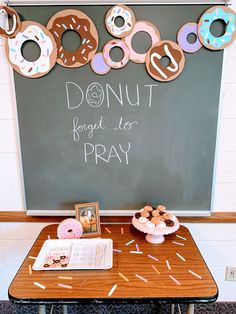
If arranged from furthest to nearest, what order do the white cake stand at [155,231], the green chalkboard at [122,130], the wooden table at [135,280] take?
the green chalkboard at [122,130] → the white cake stand at [155,231] → the wooden table at [135,280]

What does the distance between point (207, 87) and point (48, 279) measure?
1.26 meters

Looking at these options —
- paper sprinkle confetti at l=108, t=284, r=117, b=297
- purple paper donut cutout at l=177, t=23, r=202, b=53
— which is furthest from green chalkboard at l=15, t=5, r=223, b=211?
paper sprinkle confetti at l=108, t=284, r=117, b=297

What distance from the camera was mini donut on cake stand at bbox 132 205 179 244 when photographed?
1383 mm

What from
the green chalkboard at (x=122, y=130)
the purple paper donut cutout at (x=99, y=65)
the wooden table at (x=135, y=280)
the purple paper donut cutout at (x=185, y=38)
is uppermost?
the purple paper donut cutout at (x=185, y=38)

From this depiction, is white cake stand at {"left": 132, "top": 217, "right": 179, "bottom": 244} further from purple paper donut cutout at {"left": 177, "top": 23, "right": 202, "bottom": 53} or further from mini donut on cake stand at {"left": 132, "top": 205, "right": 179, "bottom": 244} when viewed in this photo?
purple paper donut cutout at {"left": 177, "top": 23, "right": 202, "bottom": 53}

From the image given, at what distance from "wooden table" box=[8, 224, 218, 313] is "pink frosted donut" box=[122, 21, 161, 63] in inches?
39.1

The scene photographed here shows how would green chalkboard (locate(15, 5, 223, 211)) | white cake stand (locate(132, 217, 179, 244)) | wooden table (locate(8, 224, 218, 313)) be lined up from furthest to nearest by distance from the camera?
green chalkboard (locate(15, 5, 223, 211)) < white cake stand (locate(132, 217, 179, 244)) < wooden table (locate(8, 224, 218, 313))

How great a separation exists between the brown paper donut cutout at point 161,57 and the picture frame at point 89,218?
0.79 meters

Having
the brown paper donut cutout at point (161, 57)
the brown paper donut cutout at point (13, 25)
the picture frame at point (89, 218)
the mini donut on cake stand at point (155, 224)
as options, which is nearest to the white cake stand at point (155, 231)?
the mini donut on cake stand at point (155, 224)

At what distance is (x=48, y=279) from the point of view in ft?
3.87

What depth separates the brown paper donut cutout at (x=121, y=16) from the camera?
4.61 feet

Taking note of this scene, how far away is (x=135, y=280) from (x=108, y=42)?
118cm

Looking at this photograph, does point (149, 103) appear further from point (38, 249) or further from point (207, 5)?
point (38, 249)

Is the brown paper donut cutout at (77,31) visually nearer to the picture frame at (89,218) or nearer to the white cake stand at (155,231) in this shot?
the picture frame at (89,218)
